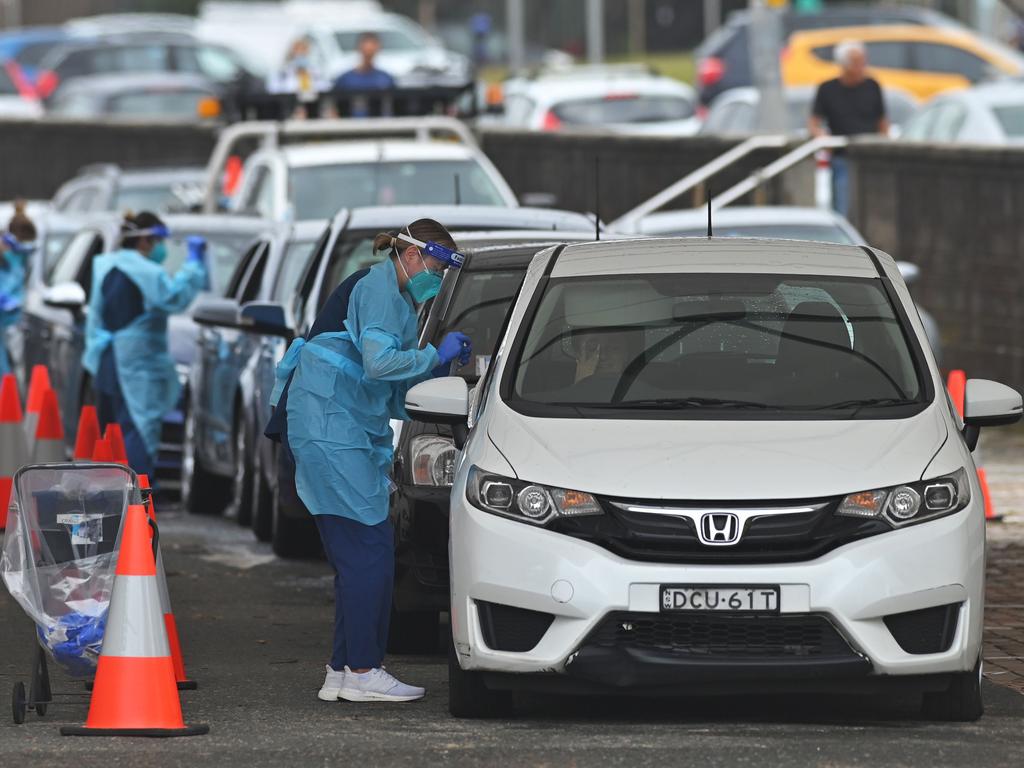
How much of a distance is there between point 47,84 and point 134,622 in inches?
1361

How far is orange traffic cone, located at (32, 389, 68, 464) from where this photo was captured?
15.4 metres

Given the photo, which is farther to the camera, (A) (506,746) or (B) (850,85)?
(B) (850,85)

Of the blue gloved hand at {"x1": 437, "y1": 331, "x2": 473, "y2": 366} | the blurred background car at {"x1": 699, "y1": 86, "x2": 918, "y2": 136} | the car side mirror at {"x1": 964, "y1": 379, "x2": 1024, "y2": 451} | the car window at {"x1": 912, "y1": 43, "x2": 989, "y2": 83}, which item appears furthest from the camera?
the car window at {"x1": 912, "y1": 43, "x2": 989, "y2": 83}

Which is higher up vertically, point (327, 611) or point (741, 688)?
point (741, 688)

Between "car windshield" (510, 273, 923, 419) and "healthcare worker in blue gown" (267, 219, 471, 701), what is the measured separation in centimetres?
42

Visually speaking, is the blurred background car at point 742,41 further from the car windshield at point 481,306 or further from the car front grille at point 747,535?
the car front grille at point 747,535

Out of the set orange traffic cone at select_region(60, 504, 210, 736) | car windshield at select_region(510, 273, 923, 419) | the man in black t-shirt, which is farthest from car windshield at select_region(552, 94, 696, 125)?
orange traffic cone at select_region(60, 504, 210, 736)

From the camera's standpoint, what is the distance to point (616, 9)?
74938 millimetres

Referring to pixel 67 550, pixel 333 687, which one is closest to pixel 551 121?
pixel 333 687

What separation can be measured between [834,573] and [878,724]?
703mm

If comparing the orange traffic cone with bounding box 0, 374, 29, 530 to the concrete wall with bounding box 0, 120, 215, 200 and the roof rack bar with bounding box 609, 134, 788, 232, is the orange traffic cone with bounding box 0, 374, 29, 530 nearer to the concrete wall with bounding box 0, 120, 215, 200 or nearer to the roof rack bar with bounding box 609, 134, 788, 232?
the roof rack bar with bounding box 609, 134, 788, 232

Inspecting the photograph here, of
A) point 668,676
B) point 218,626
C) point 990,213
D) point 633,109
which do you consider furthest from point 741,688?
point 633,109

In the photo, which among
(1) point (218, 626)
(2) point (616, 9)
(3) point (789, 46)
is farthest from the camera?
(2) point (616, 9)

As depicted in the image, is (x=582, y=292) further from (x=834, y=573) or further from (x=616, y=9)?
(x=616, y=9)
